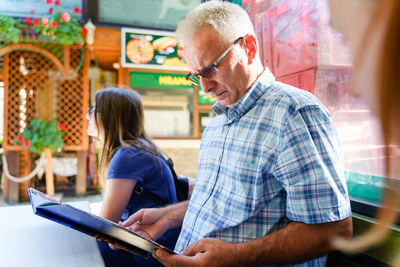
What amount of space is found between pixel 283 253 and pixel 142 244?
38 cm

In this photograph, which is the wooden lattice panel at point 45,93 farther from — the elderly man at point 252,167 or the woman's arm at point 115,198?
the elderly man at point 252,167

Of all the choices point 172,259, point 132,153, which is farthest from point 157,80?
point 172,259

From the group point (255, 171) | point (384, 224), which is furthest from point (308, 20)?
point (384, 224)

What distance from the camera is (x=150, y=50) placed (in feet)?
18.3

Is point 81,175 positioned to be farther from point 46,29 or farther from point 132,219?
point 132,219

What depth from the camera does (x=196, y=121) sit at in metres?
6.08

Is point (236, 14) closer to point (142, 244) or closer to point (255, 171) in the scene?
point (255, 171)

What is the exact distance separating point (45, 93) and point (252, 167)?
5225mm

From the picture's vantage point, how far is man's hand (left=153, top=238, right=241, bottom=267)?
83 centimetres

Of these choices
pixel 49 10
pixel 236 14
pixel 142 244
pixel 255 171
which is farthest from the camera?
pixel 49 10

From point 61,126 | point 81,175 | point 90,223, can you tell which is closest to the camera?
point 90,223

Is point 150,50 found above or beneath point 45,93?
above

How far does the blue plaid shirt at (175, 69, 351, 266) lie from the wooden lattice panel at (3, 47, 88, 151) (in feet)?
15.5

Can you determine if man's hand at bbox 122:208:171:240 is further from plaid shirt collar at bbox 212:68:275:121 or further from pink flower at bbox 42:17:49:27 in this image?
pink flower at bbox 42:17:49:27
